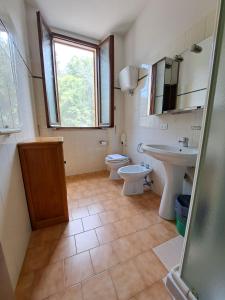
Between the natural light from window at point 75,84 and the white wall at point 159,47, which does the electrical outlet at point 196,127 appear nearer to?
the white wall at point 159,47

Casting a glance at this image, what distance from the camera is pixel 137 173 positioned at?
1.88 m

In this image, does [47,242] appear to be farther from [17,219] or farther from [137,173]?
[137,173]

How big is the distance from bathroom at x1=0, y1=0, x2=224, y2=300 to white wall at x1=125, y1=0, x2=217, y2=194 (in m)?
0.01

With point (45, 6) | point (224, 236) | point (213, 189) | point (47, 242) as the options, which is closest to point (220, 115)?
point (213, 189)

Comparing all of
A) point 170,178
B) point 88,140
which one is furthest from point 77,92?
point 170,178

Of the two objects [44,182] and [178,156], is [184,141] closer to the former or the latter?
[178,156]

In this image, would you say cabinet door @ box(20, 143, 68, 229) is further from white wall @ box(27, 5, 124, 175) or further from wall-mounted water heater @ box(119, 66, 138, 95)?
wall-mounted water heater @ box(119, 66, 138, 95)

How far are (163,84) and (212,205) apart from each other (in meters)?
1.56

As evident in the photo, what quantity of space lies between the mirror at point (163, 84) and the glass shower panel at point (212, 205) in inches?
47.2

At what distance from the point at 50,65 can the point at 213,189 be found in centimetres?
271

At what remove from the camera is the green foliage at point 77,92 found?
259 centimetres

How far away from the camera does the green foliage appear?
2586mm

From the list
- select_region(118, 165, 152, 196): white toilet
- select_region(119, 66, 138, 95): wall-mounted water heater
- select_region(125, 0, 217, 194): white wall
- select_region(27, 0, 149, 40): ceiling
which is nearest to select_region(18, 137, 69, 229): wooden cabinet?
select_region(118, 165, 152, 196): white toilet

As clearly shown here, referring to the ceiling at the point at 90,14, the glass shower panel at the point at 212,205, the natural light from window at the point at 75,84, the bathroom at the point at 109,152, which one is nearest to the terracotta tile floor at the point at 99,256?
the bathroom at the point at 109,152
